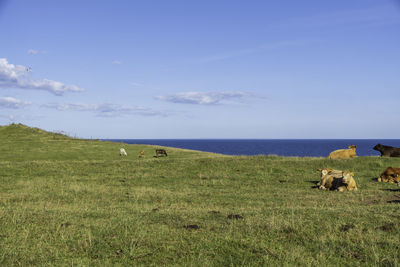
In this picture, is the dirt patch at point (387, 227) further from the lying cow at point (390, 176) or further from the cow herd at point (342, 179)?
the lying cow at point (390, 176)

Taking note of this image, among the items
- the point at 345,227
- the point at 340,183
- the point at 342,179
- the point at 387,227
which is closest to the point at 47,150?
the point at 340,183

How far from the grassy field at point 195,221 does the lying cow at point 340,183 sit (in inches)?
26.8

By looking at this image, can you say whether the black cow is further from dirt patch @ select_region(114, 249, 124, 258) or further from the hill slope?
dirt patch @ select_region(114, 249, 124, 258)

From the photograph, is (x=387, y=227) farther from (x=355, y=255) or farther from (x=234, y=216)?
(x=234, y=216)

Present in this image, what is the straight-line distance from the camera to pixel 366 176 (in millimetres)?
22062

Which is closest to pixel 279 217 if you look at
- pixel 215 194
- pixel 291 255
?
pixel 291 255

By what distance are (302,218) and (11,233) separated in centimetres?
830

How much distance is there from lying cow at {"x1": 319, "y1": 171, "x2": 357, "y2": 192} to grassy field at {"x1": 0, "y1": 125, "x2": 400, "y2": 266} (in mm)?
680

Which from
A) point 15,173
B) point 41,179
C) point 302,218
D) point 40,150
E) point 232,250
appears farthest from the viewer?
point 40,150

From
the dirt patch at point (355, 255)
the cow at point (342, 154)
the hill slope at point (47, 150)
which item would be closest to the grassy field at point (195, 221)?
the dirt patch at point (355, 255)

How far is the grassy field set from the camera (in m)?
7.41

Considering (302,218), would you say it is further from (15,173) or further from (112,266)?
(15,173)

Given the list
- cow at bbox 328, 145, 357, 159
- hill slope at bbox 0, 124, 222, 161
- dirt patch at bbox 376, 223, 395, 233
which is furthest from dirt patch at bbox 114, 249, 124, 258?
hill slope at bbox 0, 124, 222, 161

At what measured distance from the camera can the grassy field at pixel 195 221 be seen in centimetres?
741
